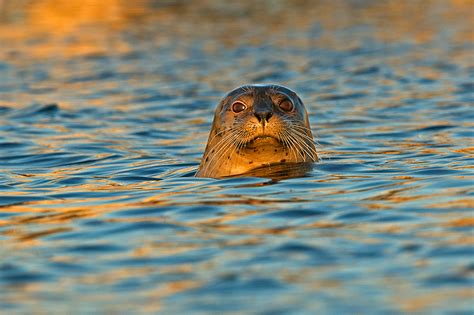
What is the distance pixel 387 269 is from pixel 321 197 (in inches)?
98.4

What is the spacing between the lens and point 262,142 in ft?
33.4

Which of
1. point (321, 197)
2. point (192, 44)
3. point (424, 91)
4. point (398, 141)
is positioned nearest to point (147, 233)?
point (321, 197)

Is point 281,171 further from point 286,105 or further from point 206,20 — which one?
point 206,20

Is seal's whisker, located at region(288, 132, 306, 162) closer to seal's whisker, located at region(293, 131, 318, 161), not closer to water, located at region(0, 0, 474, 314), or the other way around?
seal's whisker, located at region(293, 131, 318, 161)

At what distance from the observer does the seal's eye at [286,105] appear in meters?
10.5

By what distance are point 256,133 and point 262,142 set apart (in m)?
0.23

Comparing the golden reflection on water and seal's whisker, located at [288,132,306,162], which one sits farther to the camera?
the golden reflection on water

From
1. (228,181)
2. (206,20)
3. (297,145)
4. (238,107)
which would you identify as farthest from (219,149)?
(206,20)

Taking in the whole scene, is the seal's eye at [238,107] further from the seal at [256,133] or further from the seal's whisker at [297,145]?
the seal's whisker at [297,145]

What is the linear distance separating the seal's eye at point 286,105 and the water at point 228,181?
2.11 feet

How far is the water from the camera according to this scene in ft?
20.7

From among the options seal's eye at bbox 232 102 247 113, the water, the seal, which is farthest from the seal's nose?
the water

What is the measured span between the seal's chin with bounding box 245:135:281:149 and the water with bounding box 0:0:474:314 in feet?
1.55

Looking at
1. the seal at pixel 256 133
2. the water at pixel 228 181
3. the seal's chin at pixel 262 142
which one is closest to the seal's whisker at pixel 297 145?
the seal at pixel 256 133
